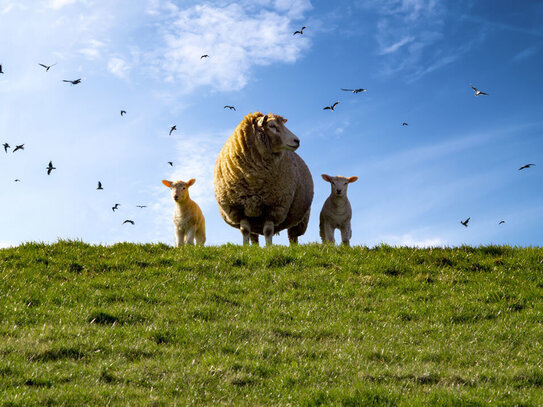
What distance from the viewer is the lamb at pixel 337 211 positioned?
18531 mm

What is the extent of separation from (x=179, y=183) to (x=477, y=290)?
9243mm

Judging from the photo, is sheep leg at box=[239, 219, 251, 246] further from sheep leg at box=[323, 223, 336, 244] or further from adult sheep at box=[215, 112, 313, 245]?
sheep leg at box=[323, 223, 336, 244]

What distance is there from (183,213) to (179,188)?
0.82 metres

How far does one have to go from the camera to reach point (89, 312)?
423 inches

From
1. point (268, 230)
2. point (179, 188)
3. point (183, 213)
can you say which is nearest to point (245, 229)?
point (268, 230)

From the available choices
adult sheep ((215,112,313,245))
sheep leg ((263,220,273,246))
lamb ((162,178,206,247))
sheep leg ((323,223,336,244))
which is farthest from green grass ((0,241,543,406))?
sheep leg ((323,223,336,244))

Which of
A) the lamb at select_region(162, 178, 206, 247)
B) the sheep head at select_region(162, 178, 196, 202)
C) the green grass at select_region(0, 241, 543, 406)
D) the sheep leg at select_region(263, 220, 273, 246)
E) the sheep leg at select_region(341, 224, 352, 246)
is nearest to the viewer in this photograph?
the green grass at select_region(0, 241, 543, 406)

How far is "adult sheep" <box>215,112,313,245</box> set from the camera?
17.2 m

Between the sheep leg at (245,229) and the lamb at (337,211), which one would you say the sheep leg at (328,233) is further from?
the sheep leg at (245,229)

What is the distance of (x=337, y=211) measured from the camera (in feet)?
61.2

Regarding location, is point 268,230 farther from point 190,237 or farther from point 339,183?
point 339,183

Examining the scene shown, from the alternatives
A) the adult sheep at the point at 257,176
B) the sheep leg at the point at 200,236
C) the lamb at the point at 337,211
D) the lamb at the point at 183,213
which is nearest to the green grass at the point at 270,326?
the lamb at the point at 183,213

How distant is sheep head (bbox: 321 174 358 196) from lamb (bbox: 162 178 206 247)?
182 inches

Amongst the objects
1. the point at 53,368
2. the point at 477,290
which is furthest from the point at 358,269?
the point at 53,368
